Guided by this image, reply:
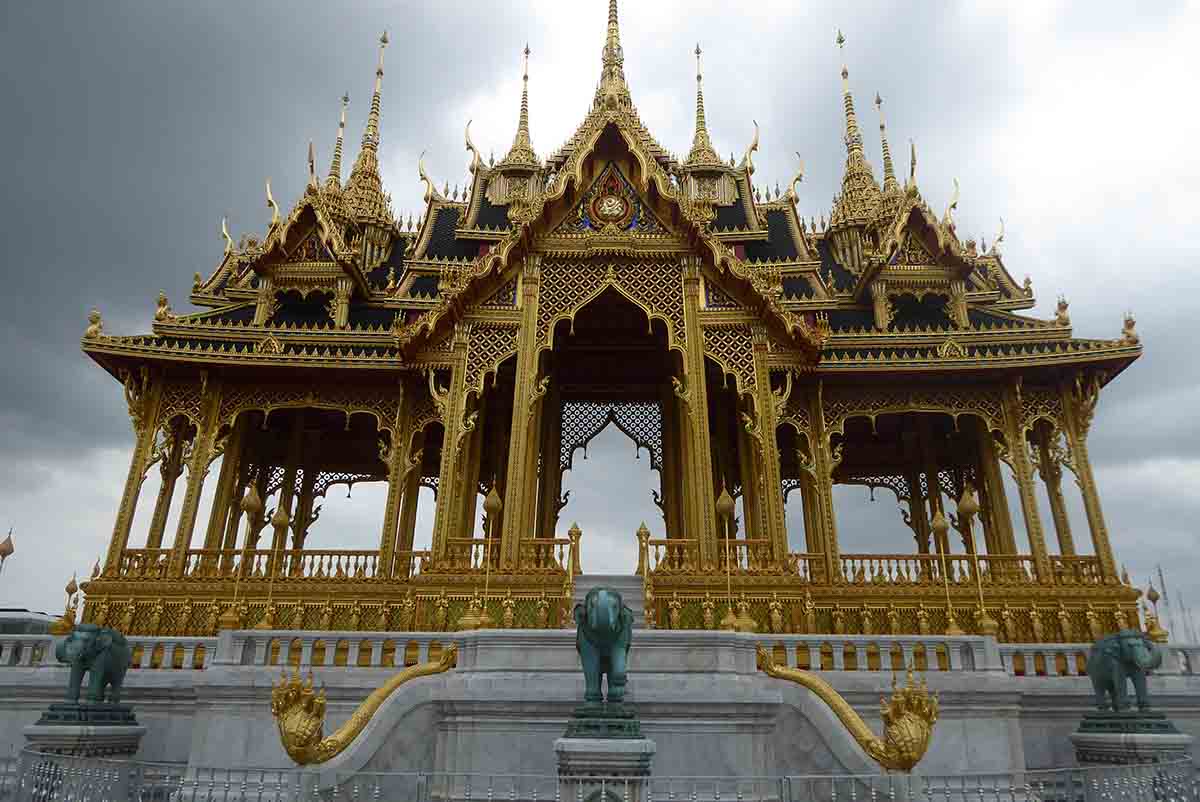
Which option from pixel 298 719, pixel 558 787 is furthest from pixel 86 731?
pixel 558 787

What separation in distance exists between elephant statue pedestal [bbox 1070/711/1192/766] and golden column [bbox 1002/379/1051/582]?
5.85 metres

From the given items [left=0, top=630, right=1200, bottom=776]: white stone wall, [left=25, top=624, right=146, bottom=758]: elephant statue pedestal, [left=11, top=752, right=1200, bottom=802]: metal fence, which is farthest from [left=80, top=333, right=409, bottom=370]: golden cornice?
[left=11, top=752, right=1200, bottom=802]: metal fence

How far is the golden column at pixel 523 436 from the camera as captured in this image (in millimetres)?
12664

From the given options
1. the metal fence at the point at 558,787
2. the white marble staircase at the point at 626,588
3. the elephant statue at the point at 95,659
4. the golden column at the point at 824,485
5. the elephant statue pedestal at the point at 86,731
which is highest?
the golden column at the point at 824,485

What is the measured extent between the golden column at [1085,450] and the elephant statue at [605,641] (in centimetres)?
1150

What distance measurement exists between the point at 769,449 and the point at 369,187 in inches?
653

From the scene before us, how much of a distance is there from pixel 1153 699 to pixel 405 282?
17.5 m

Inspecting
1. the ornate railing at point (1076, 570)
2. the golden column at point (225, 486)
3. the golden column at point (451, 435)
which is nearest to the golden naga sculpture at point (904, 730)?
the golden column at point (451, 435)

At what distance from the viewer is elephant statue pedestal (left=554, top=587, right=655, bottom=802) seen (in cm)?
572

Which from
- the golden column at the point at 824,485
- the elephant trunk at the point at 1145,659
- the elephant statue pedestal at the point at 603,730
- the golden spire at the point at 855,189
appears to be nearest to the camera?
the elephant statue pedestal at the point at 603,730

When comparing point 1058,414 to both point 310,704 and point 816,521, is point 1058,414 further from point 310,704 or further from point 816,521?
point 310,704

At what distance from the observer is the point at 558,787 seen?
5.84 m

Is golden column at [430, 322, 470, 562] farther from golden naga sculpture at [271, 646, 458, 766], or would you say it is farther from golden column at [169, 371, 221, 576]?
golden naga sculpture at [271, 646, 458, 766]

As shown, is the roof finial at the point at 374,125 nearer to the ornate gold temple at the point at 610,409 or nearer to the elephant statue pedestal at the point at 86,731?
the ornate gold temple at the point at 610,409
